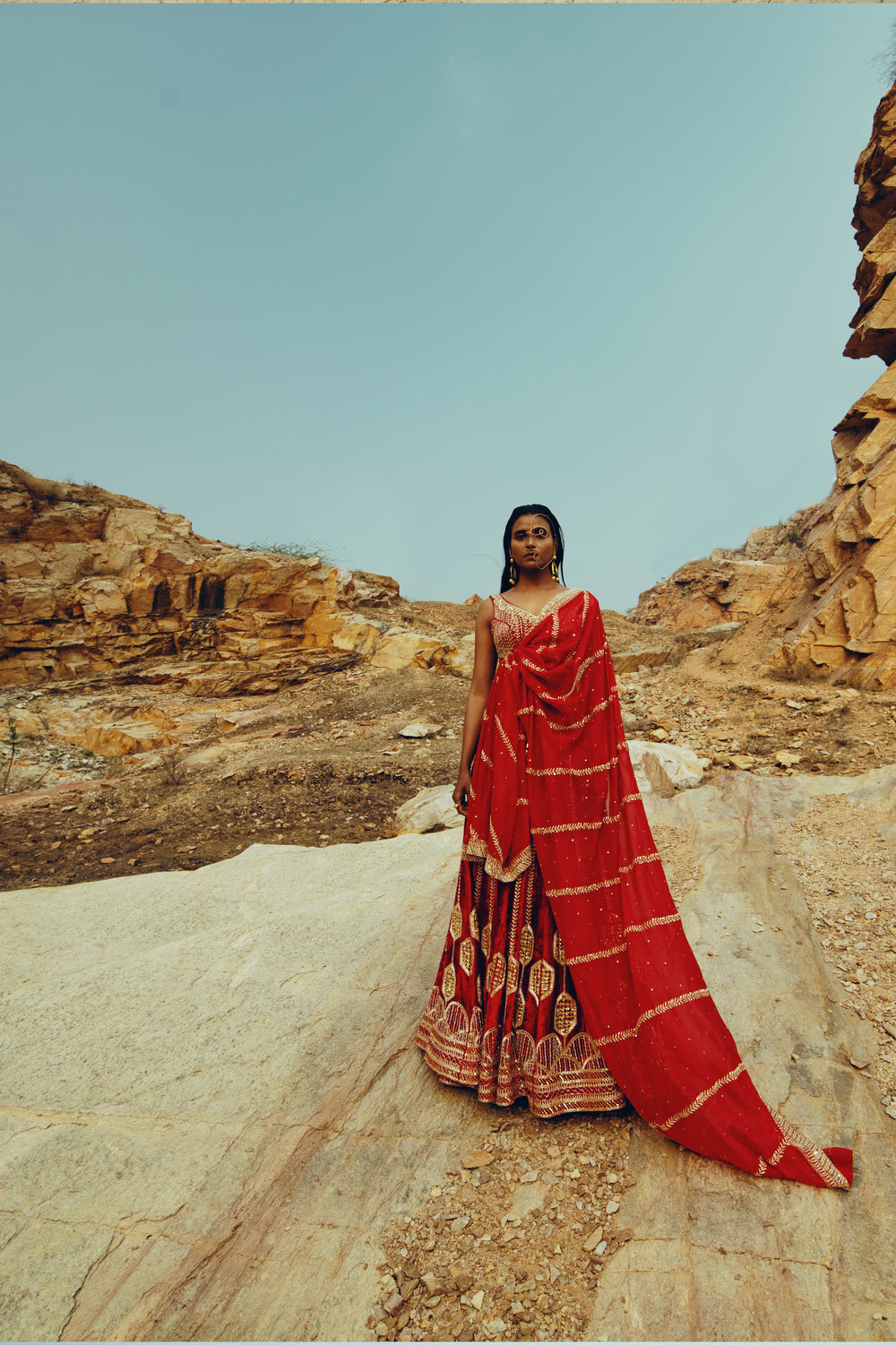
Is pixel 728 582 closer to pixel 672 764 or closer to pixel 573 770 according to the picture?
pixel 672 764

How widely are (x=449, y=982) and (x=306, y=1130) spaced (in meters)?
0.64

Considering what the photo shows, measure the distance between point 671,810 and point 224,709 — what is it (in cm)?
958

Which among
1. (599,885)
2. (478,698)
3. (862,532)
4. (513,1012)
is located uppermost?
(862,532)

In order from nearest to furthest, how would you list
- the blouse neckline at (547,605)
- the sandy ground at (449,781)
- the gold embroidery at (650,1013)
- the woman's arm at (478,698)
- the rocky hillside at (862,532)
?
the sandy ground at (449,781), the gold embroidery at (650,1013), the blouse neckline at (547,605), the woman's arm at (478,698), the rocky hillside at (862,532)

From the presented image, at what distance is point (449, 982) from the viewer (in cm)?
225

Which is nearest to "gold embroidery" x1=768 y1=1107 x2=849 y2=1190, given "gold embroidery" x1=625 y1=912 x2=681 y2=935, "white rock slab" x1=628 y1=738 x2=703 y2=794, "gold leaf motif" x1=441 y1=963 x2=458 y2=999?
"gold embroidery" x1=625 y1=912 x2=681 y2=935

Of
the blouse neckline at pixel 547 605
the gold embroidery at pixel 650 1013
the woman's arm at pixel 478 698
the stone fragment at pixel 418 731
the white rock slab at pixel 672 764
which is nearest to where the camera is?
the gold embroidery at pixel 650 1013

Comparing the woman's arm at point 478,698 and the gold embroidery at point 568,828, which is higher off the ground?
the woman's arm at point 478,698

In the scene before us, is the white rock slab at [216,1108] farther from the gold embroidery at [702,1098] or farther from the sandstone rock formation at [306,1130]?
the gold embroidery at [702,1098]

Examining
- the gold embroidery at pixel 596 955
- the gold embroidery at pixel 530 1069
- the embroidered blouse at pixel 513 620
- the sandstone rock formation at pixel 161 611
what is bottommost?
the gold embroidery at pixel 530 1069

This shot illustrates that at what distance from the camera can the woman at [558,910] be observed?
1.98 meters

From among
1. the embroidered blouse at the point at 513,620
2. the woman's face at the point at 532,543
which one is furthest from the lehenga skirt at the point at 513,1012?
the woman's face at the point at 532,543

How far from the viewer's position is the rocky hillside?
7531 millimetres

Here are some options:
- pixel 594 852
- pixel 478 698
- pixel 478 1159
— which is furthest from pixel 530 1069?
pixel 478 698
